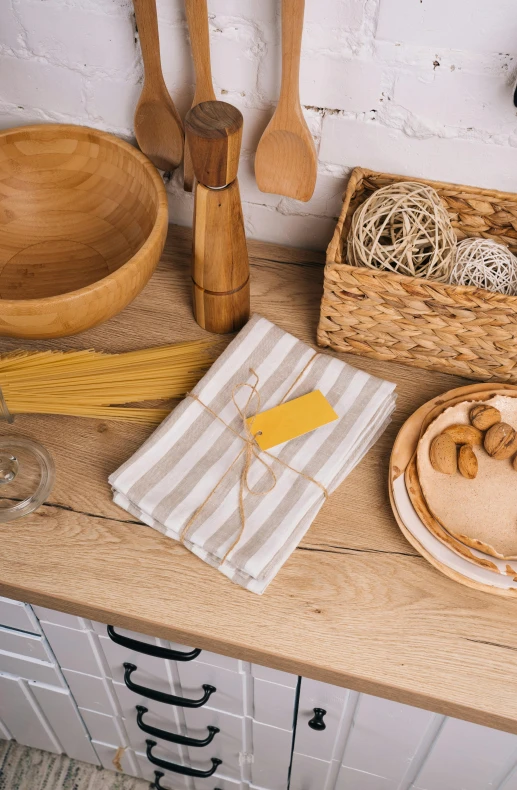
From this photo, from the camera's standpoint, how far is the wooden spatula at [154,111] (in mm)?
846

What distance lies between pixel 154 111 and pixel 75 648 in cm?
75

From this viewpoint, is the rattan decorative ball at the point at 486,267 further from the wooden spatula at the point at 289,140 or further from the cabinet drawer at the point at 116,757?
the cabinet drawer at the point at 116,757

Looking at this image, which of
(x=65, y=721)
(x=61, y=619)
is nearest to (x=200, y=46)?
(x=61, y=619)

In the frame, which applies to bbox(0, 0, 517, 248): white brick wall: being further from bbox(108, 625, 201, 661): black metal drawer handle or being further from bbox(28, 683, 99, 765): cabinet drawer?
bbox(28, 683, 99, 765): cabinet drawer

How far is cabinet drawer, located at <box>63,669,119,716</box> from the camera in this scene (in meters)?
1.02

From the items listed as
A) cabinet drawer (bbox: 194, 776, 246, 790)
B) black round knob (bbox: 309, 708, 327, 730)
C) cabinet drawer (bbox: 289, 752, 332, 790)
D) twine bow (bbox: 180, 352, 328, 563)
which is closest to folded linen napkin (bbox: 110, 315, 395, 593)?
twine bow (bbox: 180, 352, 328, 563)

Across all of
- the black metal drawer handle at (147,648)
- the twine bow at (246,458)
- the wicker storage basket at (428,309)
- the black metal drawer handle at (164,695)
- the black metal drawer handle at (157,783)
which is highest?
the wicker storage basket at (428,309)

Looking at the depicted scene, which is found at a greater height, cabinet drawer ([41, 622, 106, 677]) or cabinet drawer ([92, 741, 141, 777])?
cabinet drawer ([41, 622, 106, 677])

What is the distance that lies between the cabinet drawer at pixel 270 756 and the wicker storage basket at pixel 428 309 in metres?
0.56

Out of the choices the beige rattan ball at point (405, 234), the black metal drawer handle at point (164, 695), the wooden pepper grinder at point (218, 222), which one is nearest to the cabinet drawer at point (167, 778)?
the black metal drawer handle at point (164, 695)

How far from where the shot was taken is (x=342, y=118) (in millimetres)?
896

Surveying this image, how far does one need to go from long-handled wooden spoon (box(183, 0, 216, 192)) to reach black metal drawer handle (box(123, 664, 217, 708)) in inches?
27.9

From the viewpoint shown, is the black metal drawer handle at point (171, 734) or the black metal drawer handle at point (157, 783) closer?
the black metal drawer handle at point (171, 734)

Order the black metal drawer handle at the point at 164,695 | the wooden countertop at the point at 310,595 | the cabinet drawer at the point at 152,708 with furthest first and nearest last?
1. the cabinet drawer at the point at 152,708
2. the black metal drawer handle at the point at 164,695
3. the wooden countertop at the point at 310,595
